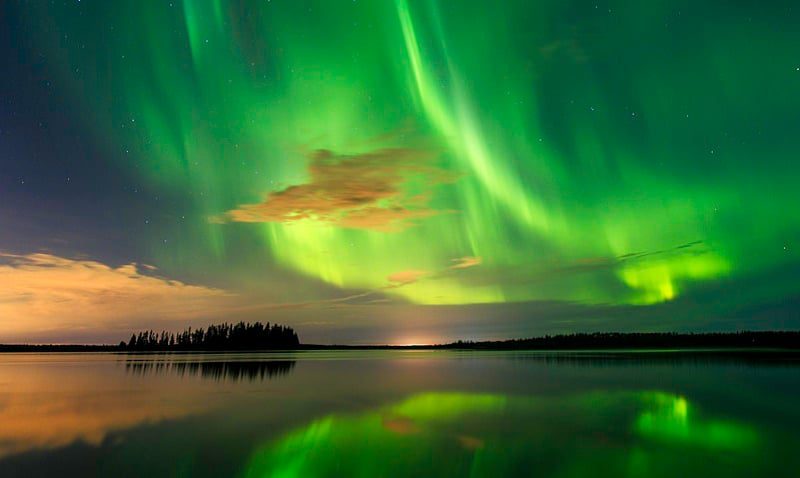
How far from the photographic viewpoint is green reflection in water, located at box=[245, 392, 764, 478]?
1464cm

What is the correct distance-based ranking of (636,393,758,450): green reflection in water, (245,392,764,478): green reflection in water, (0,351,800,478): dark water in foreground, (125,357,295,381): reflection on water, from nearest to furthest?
(245,392,764,478): green reflection in water < (0,351,800,478): dark water in foreground < (636,393,758,450): green reflection in water < (125,357,295,381): reflection on water

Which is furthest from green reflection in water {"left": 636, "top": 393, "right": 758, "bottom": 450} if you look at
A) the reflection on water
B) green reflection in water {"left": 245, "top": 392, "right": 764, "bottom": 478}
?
the reflection on water

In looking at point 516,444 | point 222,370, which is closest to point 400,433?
point 516,444

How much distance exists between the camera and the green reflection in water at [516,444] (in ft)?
48.0

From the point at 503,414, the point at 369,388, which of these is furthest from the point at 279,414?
the point at 369,388

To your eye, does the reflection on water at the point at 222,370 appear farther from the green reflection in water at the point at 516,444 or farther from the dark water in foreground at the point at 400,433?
the green reflection in water at the point at 516,444

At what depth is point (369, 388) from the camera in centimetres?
4003

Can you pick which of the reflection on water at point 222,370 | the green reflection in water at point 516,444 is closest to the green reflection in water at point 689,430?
the green reflection in water at point 516,444

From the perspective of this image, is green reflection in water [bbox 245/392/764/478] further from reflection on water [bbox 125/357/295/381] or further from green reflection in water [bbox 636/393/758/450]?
reflection on water [bbox 125/357/295/381]

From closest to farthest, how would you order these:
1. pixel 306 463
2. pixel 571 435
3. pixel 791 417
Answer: pixel 306 463, pixel 571 435, pixel 791 417

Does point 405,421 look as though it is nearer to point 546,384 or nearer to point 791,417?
point 791,417

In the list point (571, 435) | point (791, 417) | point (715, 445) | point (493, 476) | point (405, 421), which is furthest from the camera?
point (791, 417)

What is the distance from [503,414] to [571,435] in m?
5.67

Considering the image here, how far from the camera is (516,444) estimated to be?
58.8 ft
